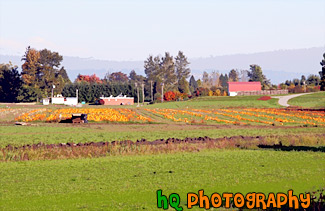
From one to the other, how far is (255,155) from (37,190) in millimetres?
15868

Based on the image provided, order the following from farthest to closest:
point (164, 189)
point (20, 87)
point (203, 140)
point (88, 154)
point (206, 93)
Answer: point (206, 93)
point (20, 87)
point (203, 140)
point (88, 154)
point (164, 189)

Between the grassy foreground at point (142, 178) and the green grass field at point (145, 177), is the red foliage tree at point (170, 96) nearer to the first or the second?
the green grass field at point (145, 177)

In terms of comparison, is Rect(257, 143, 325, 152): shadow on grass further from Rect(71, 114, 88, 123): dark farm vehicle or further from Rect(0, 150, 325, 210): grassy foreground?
Rect(71, 114, 88, 123): dark farm vehicle

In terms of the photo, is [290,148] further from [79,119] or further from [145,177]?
[79,119]

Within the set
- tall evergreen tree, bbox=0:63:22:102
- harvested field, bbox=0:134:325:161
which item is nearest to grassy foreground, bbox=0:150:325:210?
harvested field, bbox=0:134:325:161

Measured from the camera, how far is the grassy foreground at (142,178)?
18422 millimetres

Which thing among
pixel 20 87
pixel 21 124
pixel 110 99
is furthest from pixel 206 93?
pixel 21 124

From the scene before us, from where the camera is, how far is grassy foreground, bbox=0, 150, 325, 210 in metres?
18.4

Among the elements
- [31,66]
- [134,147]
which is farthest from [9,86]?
[134,147]

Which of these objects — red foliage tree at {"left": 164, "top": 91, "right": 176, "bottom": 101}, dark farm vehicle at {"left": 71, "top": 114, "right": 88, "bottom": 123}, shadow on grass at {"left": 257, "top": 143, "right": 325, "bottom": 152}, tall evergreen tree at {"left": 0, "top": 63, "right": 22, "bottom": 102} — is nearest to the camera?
shadow on grass at {"left": 257, "top": 143, "right": 325, "bottom": 152}

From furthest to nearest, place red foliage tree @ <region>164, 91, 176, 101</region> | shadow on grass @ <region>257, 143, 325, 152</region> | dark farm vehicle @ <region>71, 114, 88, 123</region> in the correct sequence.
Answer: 1. red foliage tree @ <region>164, 91, 176, 101</region>
2. dark farm vehicle @ <region>71, 114, 88, 123</region>
3. shadow on grass @ <region>257, 143, 325, 152</region>

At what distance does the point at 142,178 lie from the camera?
23.0 metres

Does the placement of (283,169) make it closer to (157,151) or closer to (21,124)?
(157,151)

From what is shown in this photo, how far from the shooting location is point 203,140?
39.5 meters
